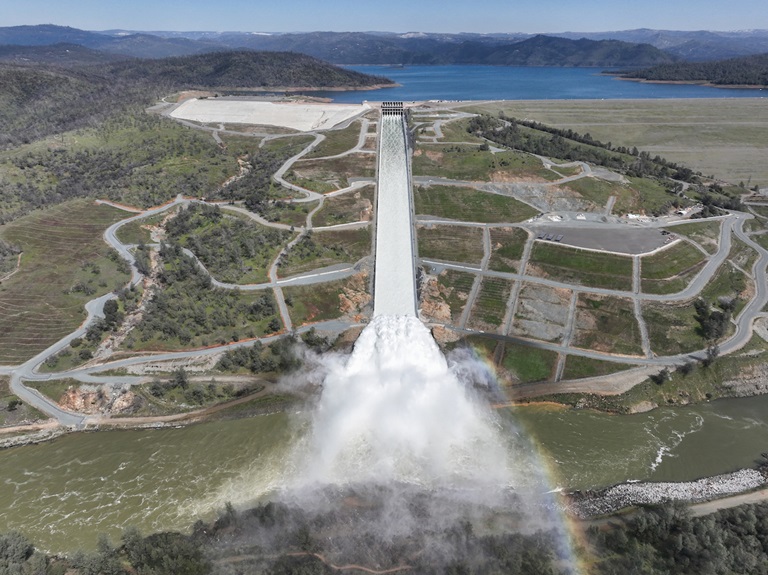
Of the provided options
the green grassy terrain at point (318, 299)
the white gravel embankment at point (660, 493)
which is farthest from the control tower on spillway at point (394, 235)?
the white gravel embankment at point (660, 493)

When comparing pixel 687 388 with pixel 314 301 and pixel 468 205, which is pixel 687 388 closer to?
pixel 314 301

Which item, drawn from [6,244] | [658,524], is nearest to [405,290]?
[658,524]

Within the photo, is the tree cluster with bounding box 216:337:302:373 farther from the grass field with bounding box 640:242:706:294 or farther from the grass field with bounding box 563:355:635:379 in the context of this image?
the grass field with bounding box 640:242:706:294

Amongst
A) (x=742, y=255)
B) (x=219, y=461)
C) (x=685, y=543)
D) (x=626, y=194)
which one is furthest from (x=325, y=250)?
(x=742, y=255)

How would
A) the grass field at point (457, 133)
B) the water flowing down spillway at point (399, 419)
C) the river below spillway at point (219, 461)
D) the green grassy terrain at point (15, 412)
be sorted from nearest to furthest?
the river below spillway at point (219, 461) < the water flowing down spillway at point (399, 419) < the green grassy terrain at point (15, 412) < the grass field at point (457, 133)

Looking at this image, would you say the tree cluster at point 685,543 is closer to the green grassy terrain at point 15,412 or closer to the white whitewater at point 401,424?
the white whitewater at point 401,424

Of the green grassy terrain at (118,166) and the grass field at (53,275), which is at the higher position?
the green grassy terrain at (118,166)
